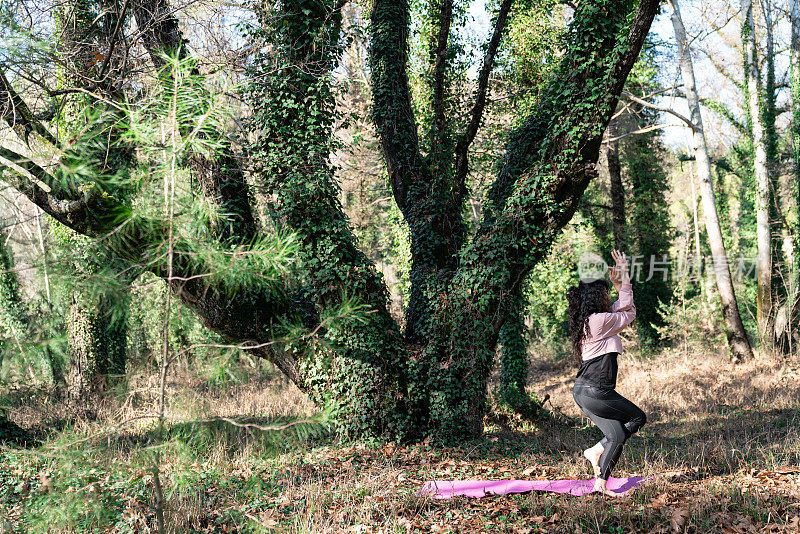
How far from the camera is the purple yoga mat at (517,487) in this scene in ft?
17.0

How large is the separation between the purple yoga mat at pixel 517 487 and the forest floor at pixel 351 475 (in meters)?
0.14

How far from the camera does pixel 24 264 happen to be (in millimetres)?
3281

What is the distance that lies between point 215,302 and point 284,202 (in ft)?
5.29

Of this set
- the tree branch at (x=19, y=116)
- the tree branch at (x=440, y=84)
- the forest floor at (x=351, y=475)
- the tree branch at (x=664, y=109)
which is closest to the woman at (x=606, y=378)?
the forest floor at (x=351, y=475)

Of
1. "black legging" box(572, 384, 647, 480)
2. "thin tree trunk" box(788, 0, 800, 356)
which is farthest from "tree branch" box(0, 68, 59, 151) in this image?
"thin tree trunk" box(788, 0, 800, 356)

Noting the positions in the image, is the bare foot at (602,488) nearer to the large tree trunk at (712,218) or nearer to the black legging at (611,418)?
the black legging at (611,418)

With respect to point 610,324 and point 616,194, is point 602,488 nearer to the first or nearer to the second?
point 610,324

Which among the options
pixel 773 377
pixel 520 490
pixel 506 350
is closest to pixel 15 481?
pixel 520 490

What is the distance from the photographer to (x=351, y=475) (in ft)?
19.7

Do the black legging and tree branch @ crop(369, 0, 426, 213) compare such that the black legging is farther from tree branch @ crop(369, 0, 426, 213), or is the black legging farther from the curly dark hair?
tree branch @ crop(369, 0, 426, 213)

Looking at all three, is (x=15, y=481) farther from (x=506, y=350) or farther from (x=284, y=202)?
(x=506, y=350)
